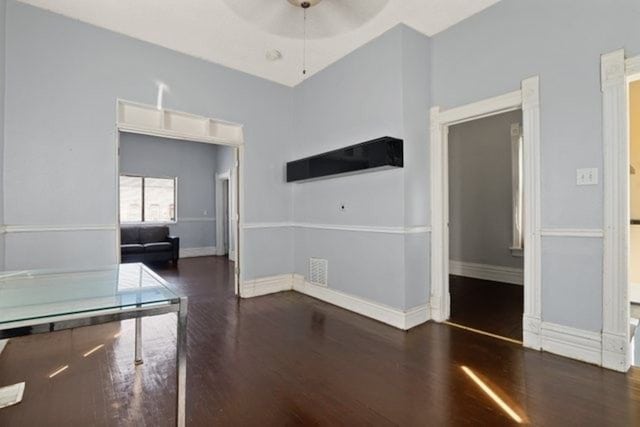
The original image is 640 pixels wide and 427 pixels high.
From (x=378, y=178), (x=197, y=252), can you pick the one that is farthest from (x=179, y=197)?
(x=378, y=178)

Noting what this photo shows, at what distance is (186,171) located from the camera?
330 inches

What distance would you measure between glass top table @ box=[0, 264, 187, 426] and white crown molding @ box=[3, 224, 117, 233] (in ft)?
4.71

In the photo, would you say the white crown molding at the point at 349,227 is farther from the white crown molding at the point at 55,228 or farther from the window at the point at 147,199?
the window at the point at 147,199

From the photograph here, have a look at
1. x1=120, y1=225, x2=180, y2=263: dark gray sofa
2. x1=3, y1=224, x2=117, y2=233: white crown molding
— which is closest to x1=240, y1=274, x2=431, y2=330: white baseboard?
x1=3, y1=224, x2=117, y2=233: white crown molding

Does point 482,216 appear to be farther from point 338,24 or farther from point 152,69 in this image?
point 152,69

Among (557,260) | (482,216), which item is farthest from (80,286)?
(482,216)

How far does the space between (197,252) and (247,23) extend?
6.53 m

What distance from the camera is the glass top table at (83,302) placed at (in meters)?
1.14

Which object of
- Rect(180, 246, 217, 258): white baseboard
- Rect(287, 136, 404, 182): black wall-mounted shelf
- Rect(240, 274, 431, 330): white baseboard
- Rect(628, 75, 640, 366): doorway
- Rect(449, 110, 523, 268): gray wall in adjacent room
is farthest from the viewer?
Rect(180, 246, 217, 258): white baseboard

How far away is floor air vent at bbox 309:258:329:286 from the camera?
13.5ft

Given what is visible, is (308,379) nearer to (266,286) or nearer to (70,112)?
(266,286)

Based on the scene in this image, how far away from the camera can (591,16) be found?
7.75 feet

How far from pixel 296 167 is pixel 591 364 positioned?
3.51 metres

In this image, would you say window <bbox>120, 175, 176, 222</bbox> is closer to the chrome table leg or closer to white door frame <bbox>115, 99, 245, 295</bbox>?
white door frame <bbox>115, 99, 245, 295</bbox>
